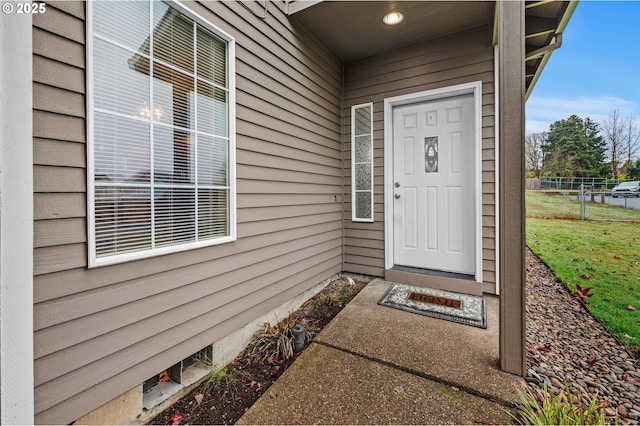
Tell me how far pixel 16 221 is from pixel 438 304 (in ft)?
9.49

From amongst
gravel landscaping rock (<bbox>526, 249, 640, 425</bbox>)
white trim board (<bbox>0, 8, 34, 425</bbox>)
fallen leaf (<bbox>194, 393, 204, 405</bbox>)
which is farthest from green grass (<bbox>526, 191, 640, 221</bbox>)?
white trim board (<bbox>0, 8, 34, 425</bbox>)

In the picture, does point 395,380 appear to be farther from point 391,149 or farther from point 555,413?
point 391,149

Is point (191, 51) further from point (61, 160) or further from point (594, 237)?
point (594, 237)

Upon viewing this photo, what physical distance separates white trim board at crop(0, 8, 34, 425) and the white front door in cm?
313

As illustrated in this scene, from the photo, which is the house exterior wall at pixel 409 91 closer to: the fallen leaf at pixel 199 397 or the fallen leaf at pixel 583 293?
the fallen leaf at pixel 583 293

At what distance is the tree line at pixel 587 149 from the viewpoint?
2137mm

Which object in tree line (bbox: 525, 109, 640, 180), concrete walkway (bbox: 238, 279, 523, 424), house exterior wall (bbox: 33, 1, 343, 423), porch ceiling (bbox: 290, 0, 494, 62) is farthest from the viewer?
porch ceiling (bbox: 290, 0, 494, 62)

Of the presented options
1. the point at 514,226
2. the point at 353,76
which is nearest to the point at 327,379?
the point at 514,226

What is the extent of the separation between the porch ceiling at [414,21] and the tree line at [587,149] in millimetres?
817

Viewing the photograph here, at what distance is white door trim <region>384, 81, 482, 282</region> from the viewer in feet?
9.07

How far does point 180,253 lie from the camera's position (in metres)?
1.65

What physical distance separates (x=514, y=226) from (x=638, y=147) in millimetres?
1717

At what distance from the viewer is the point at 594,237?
8.14ft

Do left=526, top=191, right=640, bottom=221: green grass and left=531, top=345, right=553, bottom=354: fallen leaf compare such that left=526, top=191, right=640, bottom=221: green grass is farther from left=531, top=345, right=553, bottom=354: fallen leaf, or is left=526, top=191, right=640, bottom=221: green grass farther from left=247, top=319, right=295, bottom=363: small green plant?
left=247, top=319, right=295, bottom=363: small green plant
